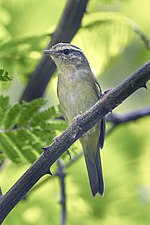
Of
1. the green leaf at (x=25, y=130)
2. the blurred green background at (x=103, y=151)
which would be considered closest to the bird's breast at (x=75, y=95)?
the blurred green background at (x=103, y=151)

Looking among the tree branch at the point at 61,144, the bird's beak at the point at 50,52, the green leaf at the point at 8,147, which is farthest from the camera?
the bird's beak at the point at 50,52

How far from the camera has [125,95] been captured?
1938 mm

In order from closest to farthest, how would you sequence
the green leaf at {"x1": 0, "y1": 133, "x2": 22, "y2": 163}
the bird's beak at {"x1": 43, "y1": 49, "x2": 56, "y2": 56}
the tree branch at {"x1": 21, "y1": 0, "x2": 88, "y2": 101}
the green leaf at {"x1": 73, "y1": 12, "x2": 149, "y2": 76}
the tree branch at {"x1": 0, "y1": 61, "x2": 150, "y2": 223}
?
the tree branch at {"x1": 0, "y1": 61, "x2": 150, "y2": 223}, the green leaf at {"x1": 0, "y1": 133, "x2": 22, "y2": 163}, the tree branch at {"x1": 21, "y1": 0, "x2": 88, "y2": 101}, the bird's beak at {"x1": 43, "y1": 49, "x2": 56, "y2": 56}, the green leaf at {"x1": 73, "y1": 12, "x2": 149, "y2": 76}

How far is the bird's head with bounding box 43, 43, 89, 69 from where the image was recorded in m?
3.71

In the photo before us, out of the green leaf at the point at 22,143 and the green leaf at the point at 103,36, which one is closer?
the green leaf at the point at 22,143

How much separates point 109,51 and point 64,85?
38cm

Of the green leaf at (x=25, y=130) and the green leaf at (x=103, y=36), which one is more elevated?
the green leaf at (x=103, y=36)

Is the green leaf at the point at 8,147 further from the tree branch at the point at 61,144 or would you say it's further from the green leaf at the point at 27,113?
the tree branch at the point at 61,144

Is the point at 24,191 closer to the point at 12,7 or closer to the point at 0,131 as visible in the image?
the point at 0,131

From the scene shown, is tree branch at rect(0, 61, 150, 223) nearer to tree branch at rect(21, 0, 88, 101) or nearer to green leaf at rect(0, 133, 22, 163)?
green leaf at rect(0, 133, 22, 163)

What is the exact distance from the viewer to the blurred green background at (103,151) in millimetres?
3520

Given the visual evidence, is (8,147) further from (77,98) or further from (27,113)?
(77,98)

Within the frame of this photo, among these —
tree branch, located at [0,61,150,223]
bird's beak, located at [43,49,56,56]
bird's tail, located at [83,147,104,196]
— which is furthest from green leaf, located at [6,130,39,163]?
Answer: bird's beak, located at [43,49,56,56]

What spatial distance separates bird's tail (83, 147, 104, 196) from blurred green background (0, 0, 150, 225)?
8cm
